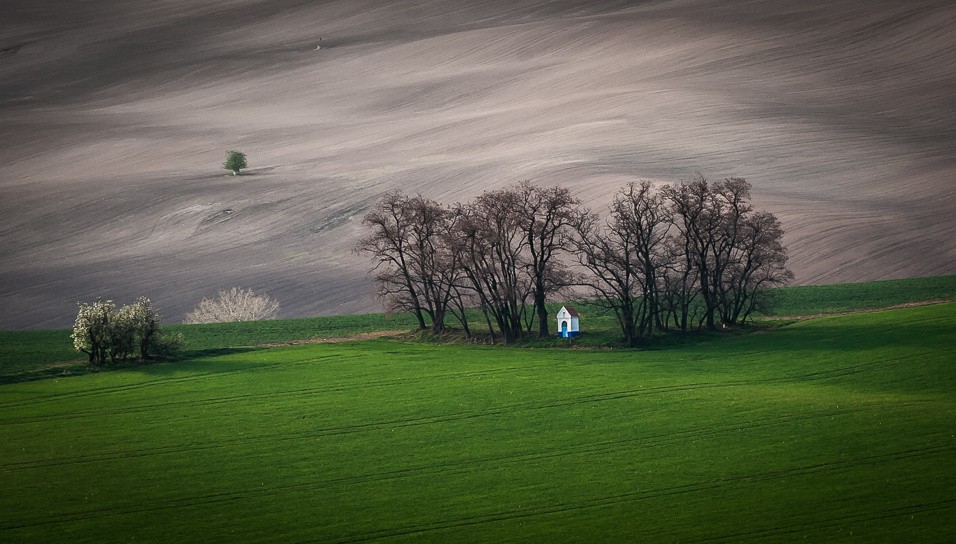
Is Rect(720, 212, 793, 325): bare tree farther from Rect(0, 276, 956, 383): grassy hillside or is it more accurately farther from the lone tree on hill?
the lone tree on hill

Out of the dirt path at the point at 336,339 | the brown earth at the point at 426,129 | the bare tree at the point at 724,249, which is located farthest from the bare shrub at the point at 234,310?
the bare tree at the point at 724,249

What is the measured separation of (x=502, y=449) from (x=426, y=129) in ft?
307

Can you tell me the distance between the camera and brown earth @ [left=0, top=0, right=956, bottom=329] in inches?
3164

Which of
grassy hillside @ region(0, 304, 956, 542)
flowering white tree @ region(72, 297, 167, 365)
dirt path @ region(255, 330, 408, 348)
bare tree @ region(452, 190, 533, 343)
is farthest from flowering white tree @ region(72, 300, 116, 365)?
bare tree @ region(452, 190, 533, 343)

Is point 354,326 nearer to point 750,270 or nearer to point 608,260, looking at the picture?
point 608,260

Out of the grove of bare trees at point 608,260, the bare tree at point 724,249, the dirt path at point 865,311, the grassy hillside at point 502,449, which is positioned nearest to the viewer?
the grassy hillside at point 502,449

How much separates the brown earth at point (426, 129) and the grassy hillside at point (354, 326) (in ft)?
29.8

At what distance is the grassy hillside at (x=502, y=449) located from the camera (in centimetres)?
2328

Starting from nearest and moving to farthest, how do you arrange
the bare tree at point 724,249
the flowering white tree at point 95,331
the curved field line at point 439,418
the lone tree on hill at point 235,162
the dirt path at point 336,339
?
the curved field line at point 439,418
the flowering white tree at point 95,331
the bare tree at point 724,249
the dirt path at point 336,339
the lone tree on hill at point 235,162

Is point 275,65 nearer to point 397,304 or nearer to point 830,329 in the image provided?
point 397,304

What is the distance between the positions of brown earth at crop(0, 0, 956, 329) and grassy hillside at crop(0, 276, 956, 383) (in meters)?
9.07

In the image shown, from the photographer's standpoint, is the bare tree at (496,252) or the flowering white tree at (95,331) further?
the bare tree at (496,252)

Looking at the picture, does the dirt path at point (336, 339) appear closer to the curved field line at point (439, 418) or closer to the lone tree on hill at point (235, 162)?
the curved field line at point (439, 418)

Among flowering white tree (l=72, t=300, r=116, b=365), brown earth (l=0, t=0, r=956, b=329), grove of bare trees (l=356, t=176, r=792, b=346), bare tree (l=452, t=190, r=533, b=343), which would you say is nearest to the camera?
flowering white tree (l=72, t=300, r=116, b=365)
